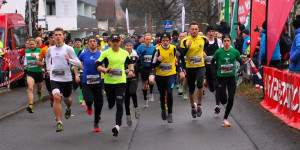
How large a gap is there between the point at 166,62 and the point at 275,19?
3.09 meters

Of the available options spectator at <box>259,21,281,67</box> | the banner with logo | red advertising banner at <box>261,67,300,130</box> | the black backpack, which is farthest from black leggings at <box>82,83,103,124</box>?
the banner with logo

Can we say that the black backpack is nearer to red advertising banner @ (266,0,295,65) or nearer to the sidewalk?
→ red advertising banner @ (266,0,295,65)

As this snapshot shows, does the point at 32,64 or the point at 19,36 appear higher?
the point at 19,36

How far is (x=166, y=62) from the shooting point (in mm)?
11383

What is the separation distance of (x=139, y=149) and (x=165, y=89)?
2.92m

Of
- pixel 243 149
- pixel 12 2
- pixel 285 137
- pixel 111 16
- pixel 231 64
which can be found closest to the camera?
pixel 243 149

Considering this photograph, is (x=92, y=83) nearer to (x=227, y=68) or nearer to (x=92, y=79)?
(x=92, y=79)

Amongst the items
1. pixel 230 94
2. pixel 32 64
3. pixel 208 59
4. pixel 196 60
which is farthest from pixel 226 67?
pixel 32 64

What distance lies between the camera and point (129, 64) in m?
10.4

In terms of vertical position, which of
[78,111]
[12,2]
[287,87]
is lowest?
[78,111]

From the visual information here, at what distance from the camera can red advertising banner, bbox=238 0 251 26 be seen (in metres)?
20.5

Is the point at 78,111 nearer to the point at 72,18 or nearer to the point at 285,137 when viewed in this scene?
the point at 285,137

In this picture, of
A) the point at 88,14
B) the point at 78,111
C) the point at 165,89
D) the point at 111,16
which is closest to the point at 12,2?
the point at 78,111

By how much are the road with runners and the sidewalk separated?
1.53ft
